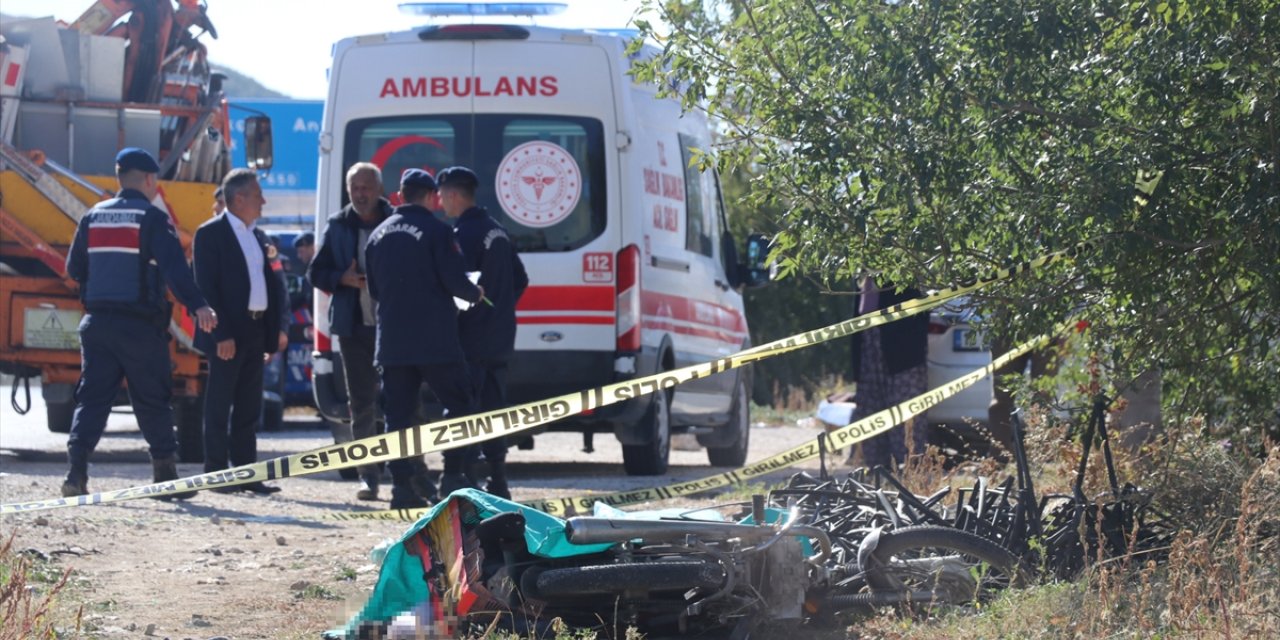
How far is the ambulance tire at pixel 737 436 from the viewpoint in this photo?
13.0 meters

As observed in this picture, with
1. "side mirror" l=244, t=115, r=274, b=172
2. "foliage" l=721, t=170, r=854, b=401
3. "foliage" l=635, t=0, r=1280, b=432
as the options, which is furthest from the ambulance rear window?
"foliage" l=721, t=170, r=854, b=401

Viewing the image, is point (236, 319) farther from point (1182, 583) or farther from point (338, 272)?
point (1182, 583)

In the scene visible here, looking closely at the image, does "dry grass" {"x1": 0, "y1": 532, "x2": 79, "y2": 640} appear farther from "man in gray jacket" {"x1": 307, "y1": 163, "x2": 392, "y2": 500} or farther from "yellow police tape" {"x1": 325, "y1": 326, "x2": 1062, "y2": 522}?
"man in gray jacket" {"x1": 307, "y1": 163, "x2": 392, "y2": 500}

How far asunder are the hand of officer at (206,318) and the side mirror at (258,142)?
468 cm

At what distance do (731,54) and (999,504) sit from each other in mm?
1814

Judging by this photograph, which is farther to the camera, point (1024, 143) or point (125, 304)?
point (125, 304)

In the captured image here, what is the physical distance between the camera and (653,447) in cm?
1111

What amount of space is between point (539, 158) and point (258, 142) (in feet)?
13.6

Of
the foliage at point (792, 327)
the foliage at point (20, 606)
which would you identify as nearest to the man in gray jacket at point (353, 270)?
the foliage at point (20, 606)

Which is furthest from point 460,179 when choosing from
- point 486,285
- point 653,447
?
point 653,447

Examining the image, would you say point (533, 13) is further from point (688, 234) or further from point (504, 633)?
point (504, 633)

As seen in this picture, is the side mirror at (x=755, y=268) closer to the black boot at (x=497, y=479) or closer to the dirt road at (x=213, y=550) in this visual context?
the dirt road at (x=213, y=550)

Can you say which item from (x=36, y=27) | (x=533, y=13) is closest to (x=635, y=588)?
(x=533, y=13)

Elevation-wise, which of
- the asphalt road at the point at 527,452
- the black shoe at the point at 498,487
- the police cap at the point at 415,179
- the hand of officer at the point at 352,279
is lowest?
the asphalt road at the point at 527,452
